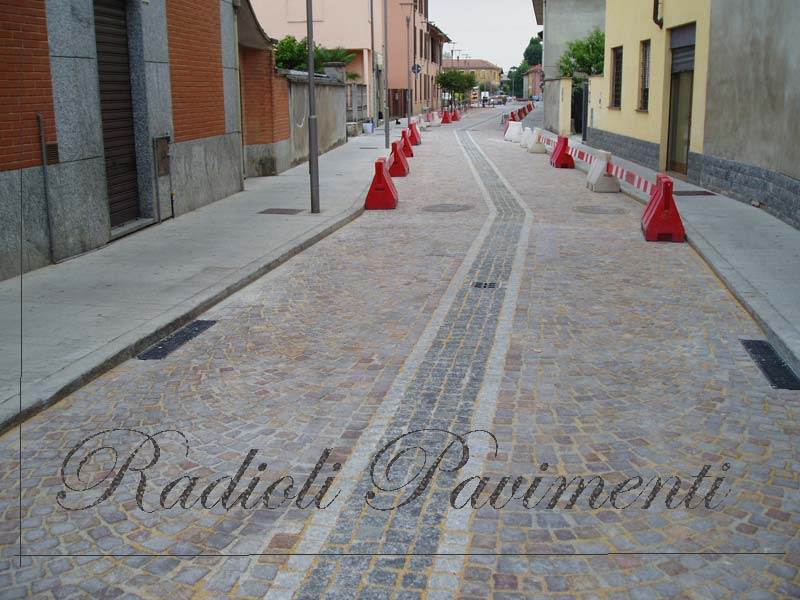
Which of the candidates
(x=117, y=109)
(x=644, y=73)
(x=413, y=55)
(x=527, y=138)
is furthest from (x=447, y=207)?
(x=413, y=55)

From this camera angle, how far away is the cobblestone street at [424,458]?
12.3ft

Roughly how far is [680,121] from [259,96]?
10.0 metres

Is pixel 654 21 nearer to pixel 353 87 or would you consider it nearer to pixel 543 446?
pixel 543 446

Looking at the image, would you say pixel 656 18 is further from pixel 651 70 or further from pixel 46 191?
pixel 46 191

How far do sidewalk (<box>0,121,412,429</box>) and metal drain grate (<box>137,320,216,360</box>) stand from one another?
70 mm

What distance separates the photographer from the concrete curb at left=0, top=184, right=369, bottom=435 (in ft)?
18.9

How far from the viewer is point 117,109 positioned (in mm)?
12070

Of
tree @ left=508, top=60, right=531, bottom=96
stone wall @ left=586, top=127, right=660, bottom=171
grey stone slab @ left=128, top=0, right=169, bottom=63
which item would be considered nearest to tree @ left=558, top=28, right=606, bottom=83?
stone wall @ left=586, top=127, right=660, bottom=171

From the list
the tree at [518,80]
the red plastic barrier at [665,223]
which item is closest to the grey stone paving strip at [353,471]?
the red plastic barrier at [665,223]

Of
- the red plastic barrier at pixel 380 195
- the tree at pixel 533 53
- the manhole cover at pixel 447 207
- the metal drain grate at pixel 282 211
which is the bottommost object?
the manhole cover at pixel 447 207

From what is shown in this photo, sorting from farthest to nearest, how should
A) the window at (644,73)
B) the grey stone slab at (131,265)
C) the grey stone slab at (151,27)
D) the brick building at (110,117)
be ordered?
1. the window at (644,73)
2. the grey stone slab at (151,27)
3. the brick building at (110,117)
4. the grey stone slab at (131,265)

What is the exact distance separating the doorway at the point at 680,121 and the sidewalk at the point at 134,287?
27.4ft

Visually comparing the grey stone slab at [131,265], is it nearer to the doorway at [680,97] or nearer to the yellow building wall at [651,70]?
the yellow building wall at [651,70]

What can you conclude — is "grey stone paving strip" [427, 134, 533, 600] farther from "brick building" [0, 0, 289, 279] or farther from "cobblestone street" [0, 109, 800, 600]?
"brick building" [0, 0, 289, 279]
